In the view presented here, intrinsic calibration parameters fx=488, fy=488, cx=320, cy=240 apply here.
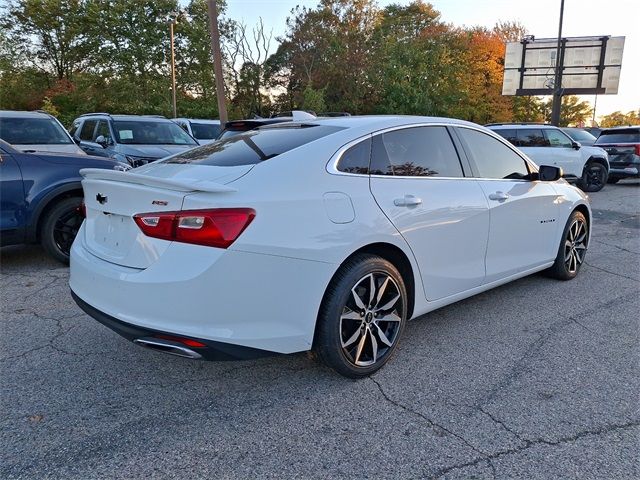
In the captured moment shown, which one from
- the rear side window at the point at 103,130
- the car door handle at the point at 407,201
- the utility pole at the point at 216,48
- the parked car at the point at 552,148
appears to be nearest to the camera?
the car door handle at the point at 407,201

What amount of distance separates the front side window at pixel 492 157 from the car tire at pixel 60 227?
13.5 ft

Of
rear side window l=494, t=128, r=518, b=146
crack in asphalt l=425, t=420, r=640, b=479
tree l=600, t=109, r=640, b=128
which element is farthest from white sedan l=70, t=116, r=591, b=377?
tree l=600, t=109, r=640, b=128

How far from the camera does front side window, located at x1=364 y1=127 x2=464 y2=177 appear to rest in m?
3.22

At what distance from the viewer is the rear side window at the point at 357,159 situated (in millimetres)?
2977

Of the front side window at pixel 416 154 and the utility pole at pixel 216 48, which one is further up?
the utility pole at pixel 216 48

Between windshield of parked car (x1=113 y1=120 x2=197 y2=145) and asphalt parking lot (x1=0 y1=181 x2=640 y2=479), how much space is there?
20.2 feet

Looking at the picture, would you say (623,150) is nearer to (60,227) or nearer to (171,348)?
(60,227)

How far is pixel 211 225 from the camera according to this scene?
242 cm

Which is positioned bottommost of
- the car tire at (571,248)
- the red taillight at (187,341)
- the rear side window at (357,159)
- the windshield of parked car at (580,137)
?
the car tire at (571,248)

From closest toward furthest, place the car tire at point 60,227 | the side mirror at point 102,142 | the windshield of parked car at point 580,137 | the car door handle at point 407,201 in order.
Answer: the car door handle at point 407,201, the car tire at point 60,227, the side mirror at point 102,142, the windshield of parked car at point 580,137

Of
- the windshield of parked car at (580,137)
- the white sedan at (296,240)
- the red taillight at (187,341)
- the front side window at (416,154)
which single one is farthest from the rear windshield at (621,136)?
the red taillight at (187,341)

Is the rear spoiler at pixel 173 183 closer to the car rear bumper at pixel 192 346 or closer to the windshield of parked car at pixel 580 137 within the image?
the car rear bumper at pixel 192 346

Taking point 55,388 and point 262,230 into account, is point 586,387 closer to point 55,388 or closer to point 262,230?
point 262,230

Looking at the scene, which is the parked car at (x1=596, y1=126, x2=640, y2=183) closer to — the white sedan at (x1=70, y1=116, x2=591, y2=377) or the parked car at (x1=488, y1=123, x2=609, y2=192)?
the parked car at (x1=488, y1=123, x2=609, y2=192)
